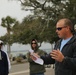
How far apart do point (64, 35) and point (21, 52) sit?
51777 mm

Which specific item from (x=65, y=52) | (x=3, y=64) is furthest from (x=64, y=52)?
(x=3, y=64)

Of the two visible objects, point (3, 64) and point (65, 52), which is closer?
point (65, 52)

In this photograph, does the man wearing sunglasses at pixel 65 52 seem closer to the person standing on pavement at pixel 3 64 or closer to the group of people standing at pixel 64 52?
the group of people standing at pixel 64 52

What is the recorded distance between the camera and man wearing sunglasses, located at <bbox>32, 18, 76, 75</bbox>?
4.41 metres

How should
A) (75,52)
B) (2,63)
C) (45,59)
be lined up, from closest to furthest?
(75,52) → (45,59) → (2,63)

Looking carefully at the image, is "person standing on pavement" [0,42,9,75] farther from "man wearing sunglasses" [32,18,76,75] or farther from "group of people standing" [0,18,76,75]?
"man wearing sunglasses" [32,18,76,75]

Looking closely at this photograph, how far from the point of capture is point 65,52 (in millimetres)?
4633

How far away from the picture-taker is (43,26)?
2278 centimetres

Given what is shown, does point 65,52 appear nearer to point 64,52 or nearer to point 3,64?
A: point 64,52

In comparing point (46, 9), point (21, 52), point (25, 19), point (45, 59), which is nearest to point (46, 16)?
point (46, 9)

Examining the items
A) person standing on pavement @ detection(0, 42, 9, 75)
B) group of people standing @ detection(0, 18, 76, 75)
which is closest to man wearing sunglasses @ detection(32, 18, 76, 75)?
group of people standing @ detection(0, 18, 76, 75)

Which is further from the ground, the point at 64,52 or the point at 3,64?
the point at 64,52

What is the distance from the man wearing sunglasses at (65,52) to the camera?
14.5 ft

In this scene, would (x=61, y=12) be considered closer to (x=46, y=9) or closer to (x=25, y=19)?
(x=46, y=9)
